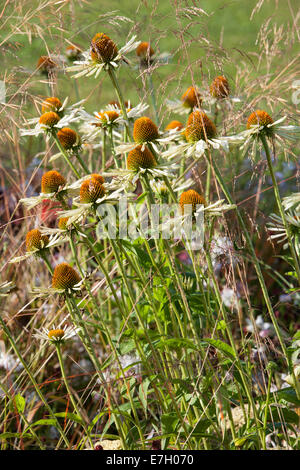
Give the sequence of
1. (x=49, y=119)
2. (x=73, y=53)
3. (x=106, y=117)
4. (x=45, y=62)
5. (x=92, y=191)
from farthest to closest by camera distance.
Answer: (x=73, y=53) → (x=45, y=62) → (x=106, y=117) → (x=49, y=119) → (x=92, y=191)

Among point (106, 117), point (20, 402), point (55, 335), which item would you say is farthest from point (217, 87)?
point (20, 402)

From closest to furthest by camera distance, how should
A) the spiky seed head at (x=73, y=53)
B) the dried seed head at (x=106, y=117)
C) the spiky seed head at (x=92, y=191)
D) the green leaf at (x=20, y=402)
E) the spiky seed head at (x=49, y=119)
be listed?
the spiky seed head at (x=92, y=191), the green leaf at (x=20, y=402), the spiky seed head at (x=49, y=119), the dried seed head at (x=106, y=117), the spiky seed head at (x=73, y=53)

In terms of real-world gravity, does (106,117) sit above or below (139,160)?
above

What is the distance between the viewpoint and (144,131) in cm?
131

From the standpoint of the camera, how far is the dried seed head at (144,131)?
130 cm

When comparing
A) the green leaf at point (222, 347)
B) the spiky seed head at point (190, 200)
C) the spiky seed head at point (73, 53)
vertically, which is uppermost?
the spiky seed head at point (73, 53)

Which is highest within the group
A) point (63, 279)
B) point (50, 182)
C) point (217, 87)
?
point (217, 87)

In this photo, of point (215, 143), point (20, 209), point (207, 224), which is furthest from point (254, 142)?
point (20, 209)

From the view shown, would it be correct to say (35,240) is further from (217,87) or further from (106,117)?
(217,87)

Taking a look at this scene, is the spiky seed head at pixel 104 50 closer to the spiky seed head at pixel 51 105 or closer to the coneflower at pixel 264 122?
the spiky seed head at pixel 51 105

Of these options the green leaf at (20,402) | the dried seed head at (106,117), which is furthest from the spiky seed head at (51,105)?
the green leaf at (20,402)

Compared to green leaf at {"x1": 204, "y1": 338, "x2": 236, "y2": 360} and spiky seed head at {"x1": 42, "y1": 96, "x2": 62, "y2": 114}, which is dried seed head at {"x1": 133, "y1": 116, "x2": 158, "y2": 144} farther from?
green leaf at {"x1": 204, "y1": 338, "x2": 236, "y2": 360}

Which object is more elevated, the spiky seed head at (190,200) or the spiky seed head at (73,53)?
the spiky seed head at (73,53)

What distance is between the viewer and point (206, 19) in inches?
53.4
